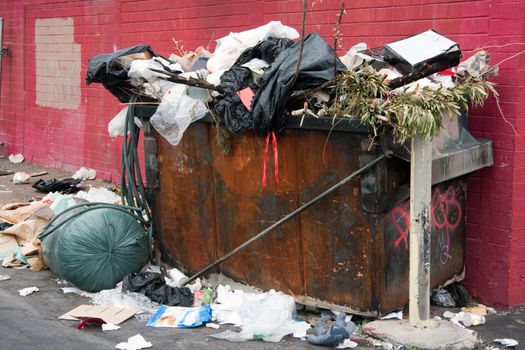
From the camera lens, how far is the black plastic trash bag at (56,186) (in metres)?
A: 9.39

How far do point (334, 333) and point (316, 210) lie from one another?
2.82ft

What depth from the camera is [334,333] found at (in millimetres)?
4629

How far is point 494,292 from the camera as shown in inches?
216

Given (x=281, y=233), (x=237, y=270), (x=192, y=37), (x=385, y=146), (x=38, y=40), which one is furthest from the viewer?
(x=38, y=40)

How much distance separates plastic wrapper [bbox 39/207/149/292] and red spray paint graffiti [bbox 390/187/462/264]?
2259 mm

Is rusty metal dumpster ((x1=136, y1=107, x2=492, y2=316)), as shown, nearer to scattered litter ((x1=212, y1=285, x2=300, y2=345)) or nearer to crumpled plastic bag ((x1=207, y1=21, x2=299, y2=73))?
scattered litter ((x1=212, y1=285, x2=300, y2=345))

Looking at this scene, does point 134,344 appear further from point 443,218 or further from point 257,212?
point 443,218

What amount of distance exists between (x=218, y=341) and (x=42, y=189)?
5.35 m

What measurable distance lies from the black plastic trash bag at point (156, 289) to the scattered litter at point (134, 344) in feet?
2.23

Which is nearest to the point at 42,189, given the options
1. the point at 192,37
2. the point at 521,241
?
the point at 192,37

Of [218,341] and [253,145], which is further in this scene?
[253,145]

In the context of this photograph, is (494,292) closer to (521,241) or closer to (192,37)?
(521,241)

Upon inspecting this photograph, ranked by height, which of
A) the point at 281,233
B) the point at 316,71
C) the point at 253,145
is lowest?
the point at 281,233

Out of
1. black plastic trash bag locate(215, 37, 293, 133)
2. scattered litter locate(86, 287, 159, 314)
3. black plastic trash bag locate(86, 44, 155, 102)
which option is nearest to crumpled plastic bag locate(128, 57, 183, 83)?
black plastic trash bag locate(86, 44, 155, 102)
